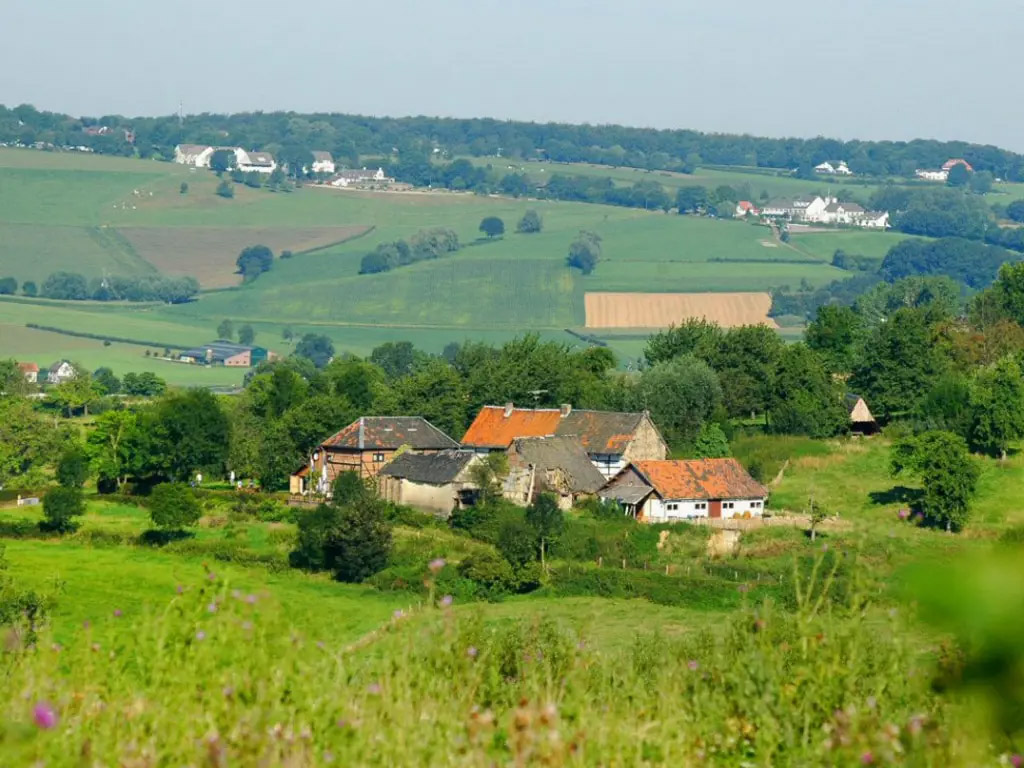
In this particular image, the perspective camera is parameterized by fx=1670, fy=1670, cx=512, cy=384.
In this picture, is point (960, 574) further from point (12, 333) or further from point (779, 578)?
point (12, 333)

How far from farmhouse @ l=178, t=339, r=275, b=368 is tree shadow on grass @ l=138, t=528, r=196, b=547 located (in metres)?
104

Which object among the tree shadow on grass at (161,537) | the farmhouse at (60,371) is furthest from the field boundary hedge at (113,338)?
the tree shadow on grass at (161,537)

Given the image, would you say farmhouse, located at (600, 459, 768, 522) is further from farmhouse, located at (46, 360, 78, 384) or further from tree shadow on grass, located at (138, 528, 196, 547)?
farmhouse, located at (46, 360, 78, 384)

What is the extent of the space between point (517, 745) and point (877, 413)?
57.4 metres

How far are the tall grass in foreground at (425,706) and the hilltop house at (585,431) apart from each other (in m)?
44.5

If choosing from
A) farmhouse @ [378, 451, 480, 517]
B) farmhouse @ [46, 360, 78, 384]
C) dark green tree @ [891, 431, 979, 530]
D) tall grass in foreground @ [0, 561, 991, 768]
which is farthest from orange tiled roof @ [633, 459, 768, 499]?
farmhouse @ [46, 360, 78, 384]

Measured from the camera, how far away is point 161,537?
1930 inches

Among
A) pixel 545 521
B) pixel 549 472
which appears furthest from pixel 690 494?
pixel 545 521

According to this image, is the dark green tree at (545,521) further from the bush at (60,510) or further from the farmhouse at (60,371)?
the farmhouse at (60,371)

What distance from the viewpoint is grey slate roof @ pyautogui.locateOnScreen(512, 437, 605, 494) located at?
5375 cm

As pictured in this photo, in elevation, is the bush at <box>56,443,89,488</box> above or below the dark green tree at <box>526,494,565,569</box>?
below

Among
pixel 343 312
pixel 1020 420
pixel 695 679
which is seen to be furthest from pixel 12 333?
pixel 695 679

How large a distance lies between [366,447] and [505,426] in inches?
204

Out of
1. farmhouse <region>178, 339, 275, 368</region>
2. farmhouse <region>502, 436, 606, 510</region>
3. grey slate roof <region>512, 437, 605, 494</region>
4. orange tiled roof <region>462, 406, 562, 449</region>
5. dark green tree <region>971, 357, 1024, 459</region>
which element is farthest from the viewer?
farmhouse <region>178, 339, 275, 368</region>
